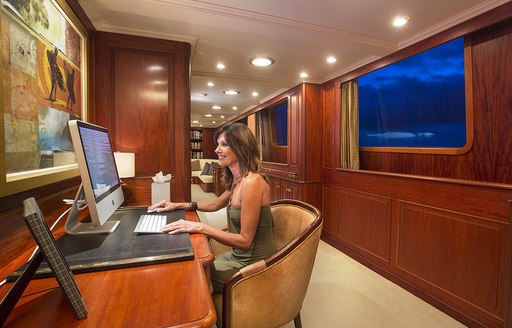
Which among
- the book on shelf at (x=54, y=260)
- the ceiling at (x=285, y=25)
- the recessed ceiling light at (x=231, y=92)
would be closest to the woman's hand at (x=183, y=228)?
the book on shelf at (x=54, y=260)

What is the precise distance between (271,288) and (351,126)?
2.52 meters

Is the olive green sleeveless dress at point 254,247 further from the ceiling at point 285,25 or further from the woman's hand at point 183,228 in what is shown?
the ceiling at point 285,25

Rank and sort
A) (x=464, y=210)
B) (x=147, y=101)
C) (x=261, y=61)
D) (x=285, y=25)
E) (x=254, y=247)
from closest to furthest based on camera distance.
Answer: (x=254, y=247)
(x=464, y=210)
(x=285, y=25)
(x=147, y=101)
(x=261, y=61)

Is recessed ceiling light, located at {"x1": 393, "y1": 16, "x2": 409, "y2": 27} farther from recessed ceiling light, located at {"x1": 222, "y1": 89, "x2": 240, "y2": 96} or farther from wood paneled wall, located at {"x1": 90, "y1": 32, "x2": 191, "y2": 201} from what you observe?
recessed ceiling light, located at {"x1": 222, "y1": 89, "x2": 240, "y2": 96}

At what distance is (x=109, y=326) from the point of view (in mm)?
595

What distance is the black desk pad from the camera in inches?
34.3

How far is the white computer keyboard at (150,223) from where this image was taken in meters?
1.21

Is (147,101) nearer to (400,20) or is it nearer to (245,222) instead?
(245,222)

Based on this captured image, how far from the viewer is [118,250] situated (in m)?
1.00


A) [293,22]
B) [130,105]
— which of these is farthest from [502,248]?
[130,105]

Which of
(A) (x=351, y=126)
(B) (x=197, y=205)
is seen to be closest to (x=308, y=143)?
(A) (x=351, y=126)

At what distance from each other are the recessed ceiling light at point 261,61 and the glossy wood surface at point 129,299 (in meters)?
2.45

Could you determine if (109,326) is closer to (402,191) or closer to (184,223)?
(184,223)

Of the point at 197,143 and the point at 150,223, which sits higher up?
the point at 197,143
